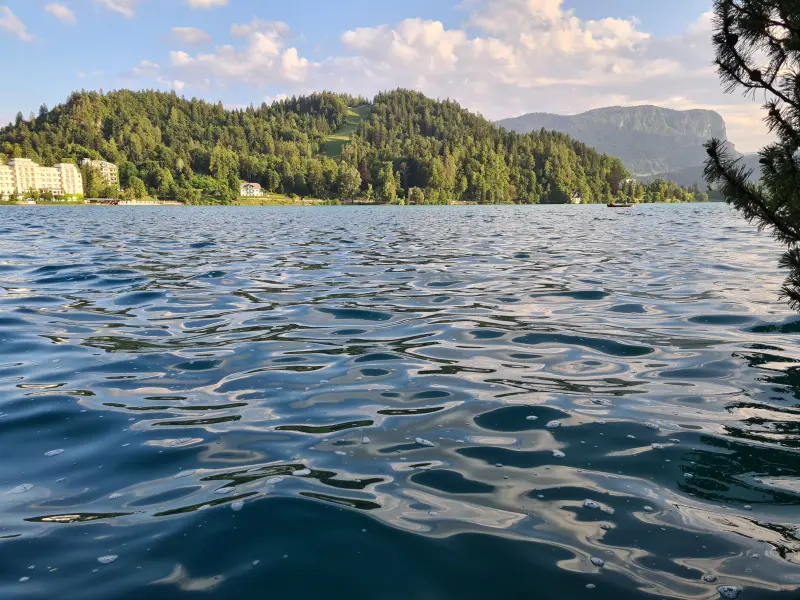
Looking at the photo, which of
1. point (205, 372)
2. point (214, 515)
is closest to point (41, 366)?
point (205, 372)

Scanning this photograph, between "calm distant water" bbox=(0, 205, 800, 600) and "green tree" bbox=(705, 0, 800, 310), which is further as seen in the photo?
"green tree" bbox=(705, 0, 800, 310)

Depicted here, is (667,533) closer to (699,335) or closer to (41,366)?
(699,335)

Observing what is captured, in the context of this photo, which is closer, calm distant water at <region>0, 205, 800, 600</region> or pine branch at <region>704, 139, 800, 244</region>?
calm distant water at <region>0, 205, 800, 600</region>

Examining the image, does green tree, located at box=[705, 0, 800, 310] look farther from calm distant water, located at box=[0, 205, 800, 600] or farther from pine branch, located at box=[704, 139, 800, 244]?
calm distant water, located at box=[0, 205, 800, 600]

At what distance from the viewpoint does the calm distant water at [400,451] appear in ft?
13.0

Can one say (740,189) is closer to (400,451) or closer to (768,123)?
(768,123)

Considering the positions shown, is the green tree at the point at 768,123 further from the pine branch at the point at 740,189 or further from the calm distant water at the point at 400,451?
the calm distant water at the point at 400,451

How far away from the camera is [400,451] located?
5.96 meters

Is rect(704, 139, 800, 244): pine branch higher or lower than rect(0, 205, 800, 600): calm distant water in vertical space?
higher

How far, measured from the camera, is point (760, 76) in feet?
21.7

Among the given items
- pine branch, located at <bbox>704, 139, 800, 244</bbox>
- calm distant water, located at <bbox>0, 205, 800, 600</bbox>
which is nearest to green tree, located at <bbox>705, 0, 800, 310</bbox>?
pine branch, located at <bbox>704, 139, 800, 244</bbox>

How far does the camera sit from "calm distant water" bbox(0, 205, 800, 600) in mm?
3977

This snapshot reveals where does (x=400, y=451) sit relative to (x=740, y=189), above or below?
below

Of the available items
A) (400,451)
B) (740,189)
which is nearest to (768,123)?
(740,189)
